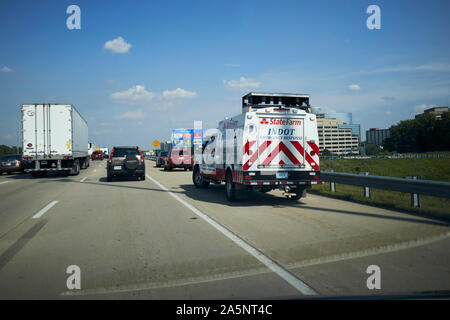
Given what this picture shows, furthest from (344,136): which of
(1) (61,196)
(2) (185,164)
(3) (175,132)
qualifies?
(1) (61,196)

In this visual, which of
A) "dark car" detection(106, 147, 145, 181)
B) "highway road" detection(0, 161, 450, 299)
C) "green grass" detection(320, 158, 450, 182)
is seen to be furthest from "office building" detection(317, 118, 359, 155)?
"highway road" detection(0, 161, 450, 299)

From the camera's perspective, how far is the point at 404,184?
9008mm

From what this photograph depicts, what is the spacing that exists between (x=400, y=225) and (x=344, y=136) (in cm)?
13161

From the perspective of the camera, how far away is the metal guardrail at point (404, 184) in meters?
7.82

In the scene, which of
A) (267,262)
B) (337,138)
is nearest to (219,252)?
(267,262)

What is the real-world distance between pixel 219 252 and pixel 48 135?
64.6 ft

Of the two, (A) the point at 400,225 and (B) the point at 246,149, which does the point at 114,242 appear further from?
(A) the point at 400,225

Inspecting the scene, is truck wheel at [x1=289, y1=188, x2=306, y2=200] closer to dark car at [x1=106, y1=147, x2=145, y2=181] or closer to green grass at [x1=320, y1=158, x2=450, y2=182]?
dark car at [x1=106, y1=147, x2=145, y2=181]

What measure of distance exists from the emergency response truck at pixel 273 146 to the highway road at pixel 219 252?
36.4 inches

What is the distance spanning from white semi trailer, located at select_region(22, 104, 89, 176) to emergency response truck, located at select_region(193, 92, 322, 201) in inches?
585

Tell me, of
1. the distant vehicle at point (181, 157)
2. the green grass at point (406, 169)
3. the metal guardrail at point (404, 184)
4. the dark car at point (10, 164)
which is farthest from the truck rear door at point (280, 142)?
the dark car at point (10, 164)

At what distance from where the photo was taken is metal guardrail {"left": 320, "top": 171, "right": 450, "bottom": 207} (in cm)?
782

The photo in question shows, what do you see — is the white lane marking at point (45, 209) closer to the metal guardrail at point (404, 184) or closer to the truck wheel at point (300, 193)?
the truck wheel at point (300, 193)

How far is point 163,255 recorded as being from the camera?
200 inches
